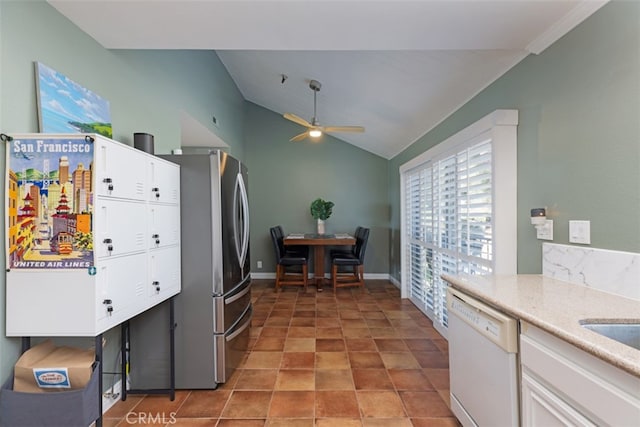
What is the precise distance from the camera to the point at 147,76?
2.49 meters

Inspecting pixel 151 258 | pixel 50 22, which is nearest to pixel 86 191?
pixel 151 258

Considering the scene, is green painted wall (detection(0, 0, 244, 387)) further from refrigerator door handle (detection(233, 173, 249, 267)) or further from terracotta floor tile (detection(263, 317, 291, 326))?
terracotta floor tile (detection(263, 317, 291, 326))

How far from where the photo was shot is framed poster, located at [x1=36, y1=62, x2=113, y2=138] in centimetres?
152

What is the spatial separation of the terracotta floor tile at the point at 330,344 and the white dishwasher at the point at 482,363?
4.01 feet

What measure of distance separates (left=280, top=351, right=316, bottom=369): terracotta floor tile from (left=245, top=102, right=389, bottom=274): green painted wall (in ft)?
10.6

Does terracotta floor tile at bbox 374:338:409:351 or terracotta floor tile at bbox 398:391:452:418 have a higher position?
terracotta floor tile at bbox 398:391:452:418

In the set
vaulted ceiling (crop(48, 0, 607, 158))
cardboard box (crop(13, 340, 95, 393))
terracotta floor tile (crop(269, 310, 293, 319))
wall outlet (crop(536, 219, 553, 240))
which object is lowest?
terracotta floor tile (crop(269, 310, 293, 319))

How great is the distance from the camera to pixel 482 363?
1.46 meters

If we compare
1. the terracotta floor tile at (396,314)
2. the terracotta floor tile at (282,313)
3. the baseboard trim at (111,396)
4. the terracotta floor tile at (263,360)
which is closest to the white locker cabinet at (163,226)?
the baseboard trim at (111,396)

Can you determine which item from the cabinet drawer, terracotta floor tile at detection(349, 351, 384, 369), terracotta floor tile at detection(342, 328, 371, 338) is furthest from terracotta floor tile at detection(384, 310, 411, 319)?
the cabinet drawer

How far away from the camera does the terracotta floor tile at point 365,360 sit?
2.50 metres

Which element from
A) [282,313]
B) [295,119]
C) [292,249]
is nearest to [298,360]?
[282,313]

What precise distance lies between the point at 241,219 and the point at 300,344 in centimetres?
141

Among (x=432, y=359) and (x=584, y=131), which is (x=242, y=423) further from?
(x=584, y=131)
